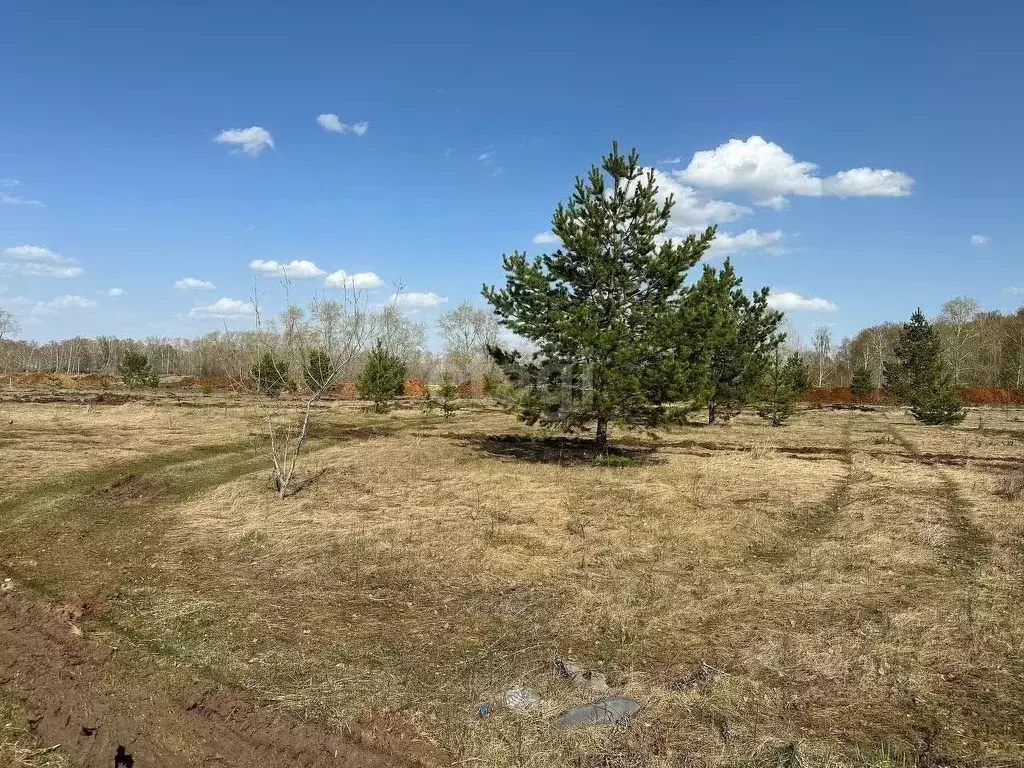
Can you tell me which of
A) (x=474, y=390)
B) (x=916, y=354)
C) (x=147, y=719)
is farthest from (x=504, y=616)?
(x=474, y=390)

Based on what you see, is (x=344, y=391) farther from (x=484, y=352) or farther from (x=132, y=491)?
(x=132, y=491)

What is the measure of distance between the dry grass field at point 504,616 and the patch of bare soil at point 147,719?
0.09 feet

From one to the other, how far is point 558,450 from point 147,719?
52.2 feet

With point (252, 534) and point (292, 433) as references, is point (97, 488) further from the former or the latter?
point (292, 433)

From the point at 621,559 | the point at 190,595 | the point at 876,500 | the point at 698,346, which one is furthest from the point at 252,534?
the point at 876,500

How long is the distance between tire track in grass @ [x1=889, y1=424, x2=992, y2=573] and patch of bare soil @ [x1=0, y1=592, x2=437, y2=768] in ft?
27.4

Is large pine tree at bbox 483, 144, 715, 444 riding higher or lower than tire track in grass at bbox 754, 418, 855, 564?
higher

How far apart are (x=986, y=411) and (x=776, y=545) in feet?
145

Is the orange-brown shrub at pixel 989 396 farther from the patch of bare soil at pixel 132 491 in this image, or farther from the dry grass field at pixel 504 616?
the patch of bare soil at pixel 132 491

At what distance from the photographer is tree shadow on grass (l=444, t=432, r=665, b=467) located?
17.2 m

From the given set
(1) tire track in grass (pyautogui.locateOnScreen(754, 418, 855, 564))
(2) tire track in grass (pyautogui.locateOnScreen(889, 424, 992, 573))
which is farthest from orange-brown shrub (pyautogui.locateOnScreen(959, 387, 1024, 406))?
(1) tire track in grass (pyautogui.locateOnScreen(754, 418, 855, 564))

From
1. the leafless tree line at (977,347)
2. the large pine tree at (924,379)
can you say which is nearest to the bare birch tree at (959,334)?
the leafless tree line at (977,347)

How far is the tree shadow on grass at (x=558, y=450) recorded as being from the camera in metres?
17.2

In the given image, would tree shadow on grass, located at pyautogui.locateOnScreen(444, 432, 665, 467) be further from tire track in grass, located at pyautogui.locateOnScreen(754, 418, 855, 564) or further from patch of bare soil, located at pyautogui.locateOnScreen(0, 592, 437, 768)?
patch of bare soil, located at pyautogui.locateOnScreen(0, 592, 437, 768)
